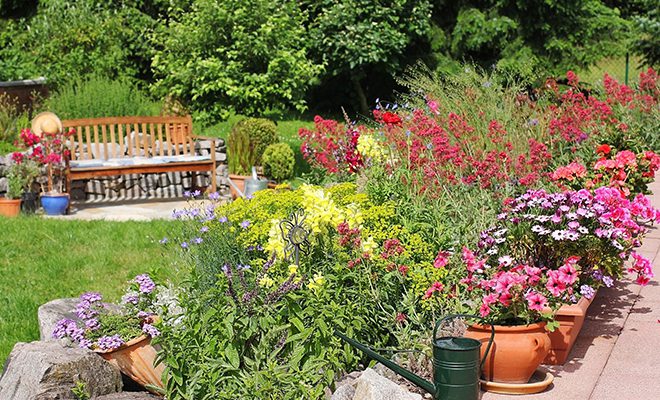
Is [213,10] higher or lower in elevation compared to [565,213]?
higher

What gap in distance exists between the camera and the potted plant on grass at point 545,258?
12.8 feet

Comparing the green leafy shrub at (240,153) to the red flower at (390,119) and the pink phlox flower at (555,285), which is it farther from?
the pink phlox flower at (555,285)

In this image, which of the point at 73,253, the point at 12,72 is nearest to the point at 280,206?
the point at 73,253

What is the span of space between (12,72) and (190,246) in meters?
8.80

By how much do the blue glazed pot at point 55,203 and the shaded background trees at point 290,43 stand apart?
2.38 metres

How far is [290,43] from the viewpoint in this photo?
11172mm

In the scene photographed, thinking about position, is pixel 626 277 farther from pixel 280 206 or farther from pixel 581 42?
pixel 581 42

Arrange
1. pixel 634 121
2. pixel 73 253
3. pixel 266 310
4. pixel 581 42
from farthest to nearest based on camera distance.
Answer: pixel 581 42 → pixel 634 121 → pixel 73 253 → pixel 266 310

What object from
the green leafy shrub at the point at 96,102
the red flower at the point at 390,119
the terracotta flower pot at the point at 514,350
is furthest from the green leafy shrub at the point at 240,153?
the terracotta flower pot at the point at 514,350

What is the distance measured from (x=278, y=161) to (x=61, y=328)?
533cm

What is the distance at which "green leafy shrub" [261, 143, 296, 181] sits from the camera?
9.48 m

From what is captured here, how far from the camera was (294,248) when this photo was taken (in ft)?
14.2

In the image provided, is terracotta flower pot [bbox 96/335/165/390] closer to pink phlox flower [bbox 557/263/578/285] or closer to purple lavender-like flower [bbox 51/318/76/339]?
purple lavender-like flower [bbox 51/318/76/339]

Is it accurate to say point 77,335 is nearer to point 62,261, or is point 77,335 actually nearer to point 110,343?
point 110,343
